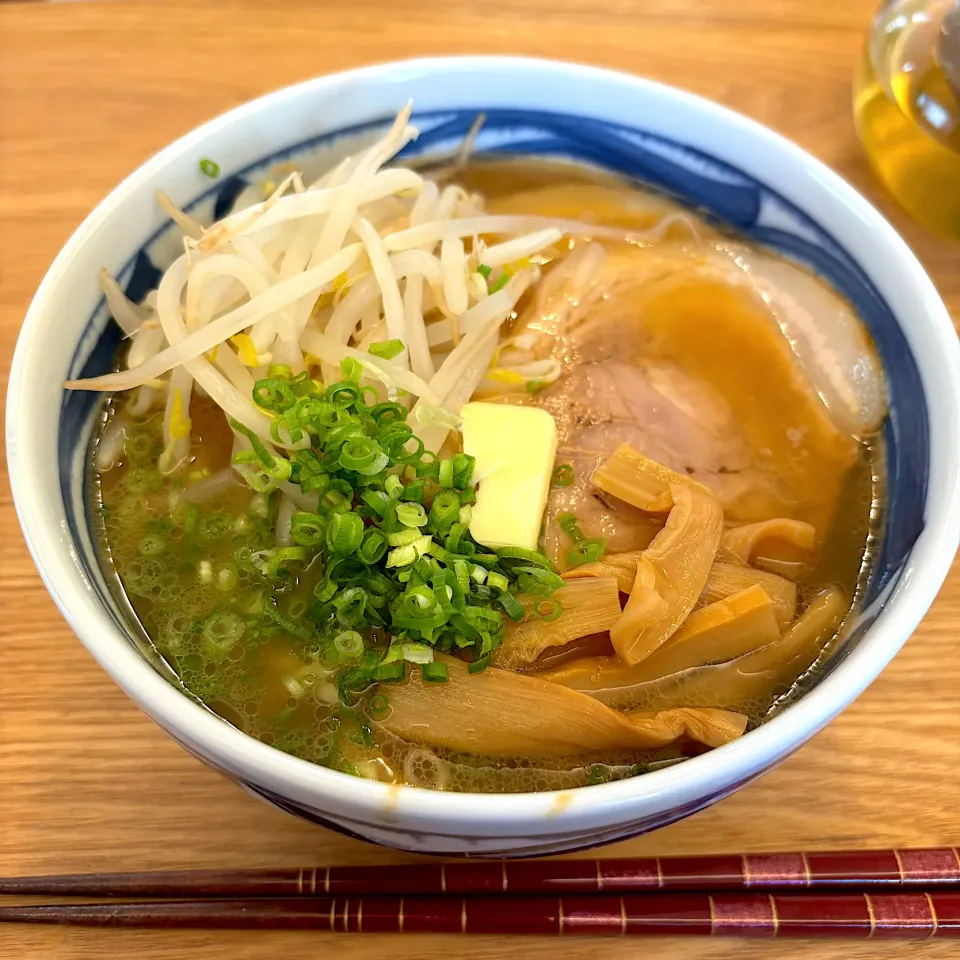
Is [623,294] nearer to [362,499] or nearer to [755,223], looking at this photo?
[755,223]

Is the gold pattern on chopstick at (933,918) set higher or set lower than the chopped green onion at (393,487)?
lower

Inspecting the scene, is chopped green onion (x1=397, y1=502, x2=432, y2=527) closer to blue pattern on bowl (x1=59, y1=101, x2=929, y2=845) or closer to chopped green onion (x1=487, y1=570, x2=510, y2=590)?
chopped green onion (x1=487, y1=570, x2=510, y2=590)

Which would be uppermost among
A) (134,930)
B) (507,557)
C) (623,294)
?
(623,294)

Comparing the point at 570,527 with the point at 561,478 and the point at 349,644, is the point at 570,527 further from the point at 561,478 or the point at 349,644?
the point at 349,644

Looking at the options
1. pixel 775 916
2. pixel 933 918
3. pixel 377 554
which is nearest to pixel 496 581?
pixel 377 554

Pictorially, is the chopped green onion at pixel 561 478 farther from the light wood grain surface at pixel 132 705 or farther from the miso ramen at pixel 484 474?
the light wood grain surface at pixel 132 705

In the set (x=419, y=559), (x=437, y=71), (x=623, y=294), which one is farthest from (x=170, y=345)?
(x=623, y=294)

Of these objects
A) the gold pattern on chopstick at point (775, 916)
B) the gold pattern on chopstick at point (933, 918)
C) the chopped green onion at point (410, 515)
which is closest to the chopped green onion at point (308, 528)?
the chopped green onion at point (410, 515)
